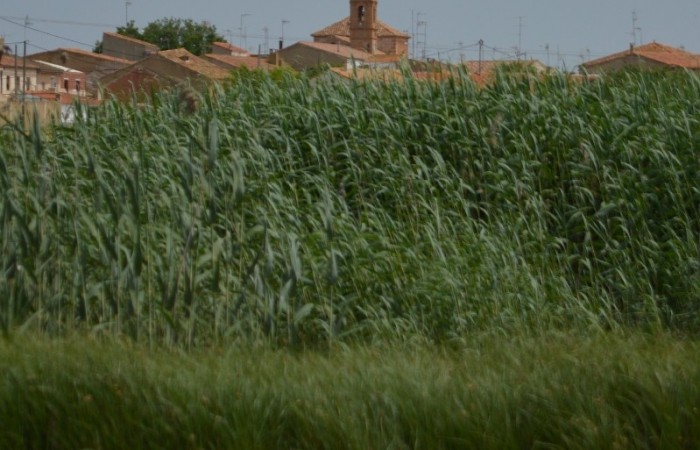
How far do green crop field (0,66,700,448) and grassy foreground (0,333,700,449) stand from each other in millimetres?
12

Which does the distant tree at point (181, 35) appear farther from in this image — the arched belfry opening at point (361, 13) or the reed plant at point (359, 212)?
the reed plant at point (359, 212)

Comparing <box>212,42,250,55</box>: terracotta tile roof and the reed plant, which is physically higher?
<box>212,42,250,55</box>: terracotta tile roof

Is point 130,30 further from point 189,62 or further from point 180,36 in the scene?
point 189,62

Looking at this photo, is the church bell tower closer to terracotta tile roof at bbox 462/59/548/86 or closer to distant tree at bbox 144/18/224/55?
distant tree at bbox 144/18/224/55

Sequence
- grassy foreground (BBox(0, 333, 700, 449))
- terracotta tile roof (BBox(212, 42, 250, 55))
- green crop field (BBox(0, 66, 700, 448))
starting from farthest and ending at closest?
terracotta tile roof (BBox(212, 42, 250, 55)) < green crop field (BBox(0, 66, 700, 448)) < grassy foreground (BBox(0, 333, 700, 449))

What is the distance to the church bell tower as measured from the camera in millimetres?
97188

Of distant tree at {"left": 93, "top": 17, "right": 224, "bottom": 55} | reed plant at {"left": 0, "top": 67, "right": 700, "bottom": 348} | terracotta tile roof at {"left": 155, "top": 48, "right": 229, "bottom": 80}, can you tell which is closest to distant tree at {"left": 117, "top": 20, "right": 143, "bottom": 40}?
distant tree at {"left": 93, "top": 17, "right": 224, "bottom": 55}

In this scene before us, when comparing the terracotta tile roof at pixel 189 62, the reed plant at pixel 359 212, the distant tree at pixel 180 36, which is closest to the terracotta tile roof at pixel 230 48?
the distant tree at pixel 180 36

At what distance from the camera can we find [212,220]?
658cm

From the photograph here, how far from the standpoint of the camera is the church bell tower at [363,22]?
97.2 m

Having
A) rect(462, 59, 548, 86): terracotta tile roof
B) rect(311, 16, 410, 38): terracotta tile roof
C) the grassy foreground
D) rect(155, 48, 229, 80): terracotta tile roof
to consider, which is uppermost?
rect(311, 16, 410, 38): terracotta tile roof

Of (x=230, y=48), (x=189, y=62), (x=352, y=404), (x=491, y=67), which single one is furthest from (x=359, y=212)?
(x=230, y=48)

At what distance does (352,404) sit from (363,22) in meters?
95.3

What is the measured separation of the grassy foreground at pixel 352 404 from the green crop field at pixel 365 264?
12 millimetres
